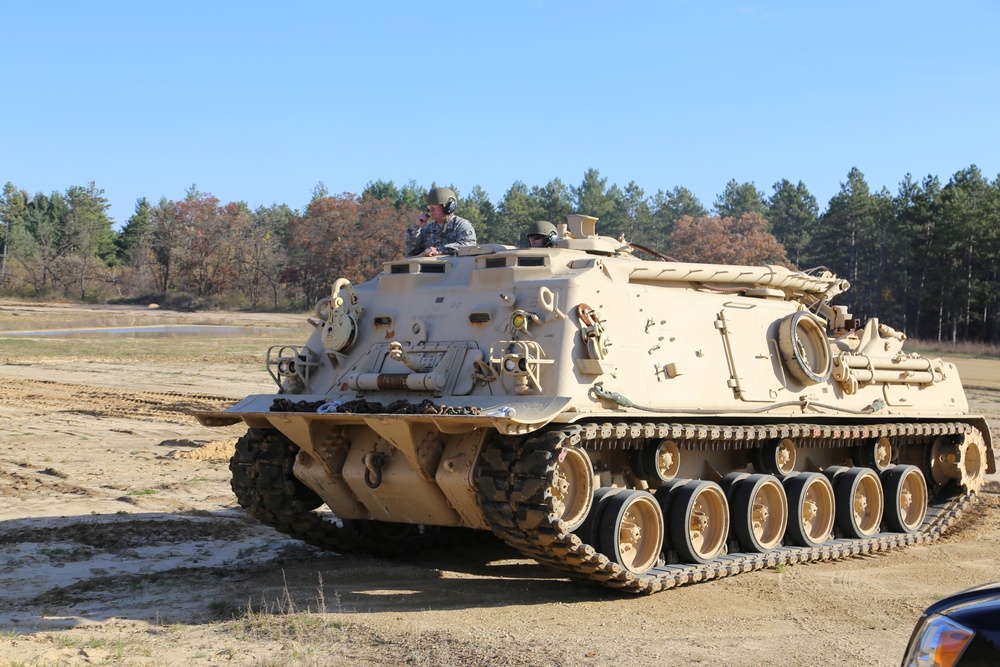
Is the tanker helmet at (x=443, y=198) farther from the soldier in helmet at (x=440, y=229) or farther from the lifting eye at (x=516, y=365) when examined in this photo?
the lifting eye at (x=516, y=365)

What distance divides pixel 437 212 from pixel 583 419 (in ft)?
12.0

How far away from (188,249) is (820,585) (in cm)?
5475

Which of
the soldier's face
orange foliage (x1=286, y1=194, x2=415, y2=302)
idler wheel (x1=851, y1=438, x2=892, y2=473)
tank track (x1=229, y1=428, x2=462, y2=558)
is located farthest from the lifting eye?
orange foliage (x1=286, y1=194, x2=415, y2=302)

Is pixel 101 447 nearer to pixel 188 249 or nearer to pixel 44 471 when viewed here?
pixel 44 471

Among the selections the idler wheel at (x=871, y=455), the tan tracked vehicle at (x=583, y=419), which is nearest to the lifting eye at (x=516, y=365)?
the tan tracked vehicle at (x=583, y=419)

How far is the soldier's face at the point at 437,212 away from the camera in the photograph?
11.9m

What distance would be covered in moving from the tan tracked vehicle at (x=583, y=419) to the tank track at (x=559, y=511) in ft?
0.06

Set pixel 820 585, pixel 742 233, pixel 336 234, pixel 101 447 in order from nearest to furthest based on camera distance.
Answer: pixel 820 585 < pixel 101 447 < pixel 336 234 < pixel 742 233

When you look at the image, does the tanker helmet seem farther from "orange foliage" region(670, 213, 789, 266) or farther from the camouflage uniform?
"orange foliage" region(670, 213, 789, 266)

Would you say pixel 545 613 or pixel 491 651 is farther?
pixel 545 613

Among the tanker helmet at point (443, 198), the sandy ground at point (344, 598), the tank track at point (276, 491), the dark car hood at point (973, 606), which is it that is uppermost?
the tanker helmet at point (443, 198)

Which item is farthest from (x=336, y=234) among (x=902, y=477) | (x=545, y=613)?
(x=545, y=613)

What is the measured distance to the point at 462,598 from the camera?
9.24 meters

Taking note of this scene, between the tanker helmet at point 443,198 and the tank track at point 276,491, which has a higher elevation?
the tanker helmet at point 443,198
